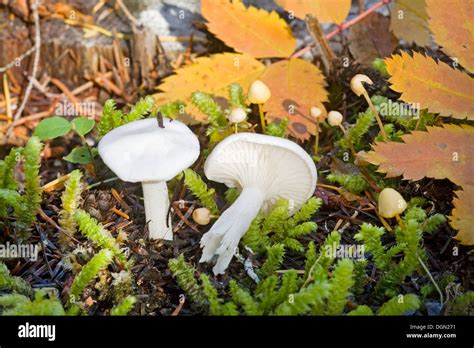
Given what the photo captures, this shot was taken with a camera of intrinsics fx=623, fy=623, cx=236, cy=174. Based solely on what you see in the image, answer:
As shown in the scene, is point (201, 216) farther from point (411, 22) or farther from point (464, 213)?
point (411, 22)

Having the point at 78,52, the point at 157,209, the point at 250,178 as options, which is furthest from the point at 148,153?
the point at 78,52

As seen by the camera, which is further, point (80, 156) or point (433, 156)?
point (80, 156)

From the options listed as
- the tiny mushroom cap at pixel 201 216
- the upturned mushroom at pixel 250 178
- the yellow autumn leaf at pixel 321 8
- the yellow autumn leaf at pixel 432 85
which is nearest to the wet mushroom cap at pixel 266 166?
the upturned mushroom at pixel 250 178

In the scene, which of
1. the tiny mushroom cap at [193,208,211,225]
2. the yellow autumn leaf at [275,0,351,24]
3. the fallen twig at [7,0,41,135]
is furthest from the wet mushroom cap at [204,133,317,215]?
the fallen twig at [7,0,41,135]

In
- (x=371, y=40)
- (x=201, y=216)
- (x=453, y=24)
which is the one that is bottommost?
(x=201, y=216)
